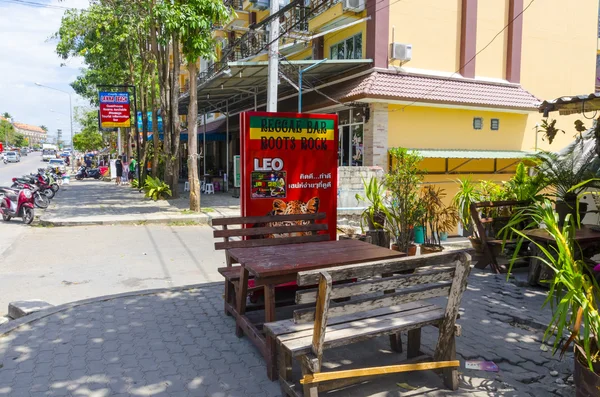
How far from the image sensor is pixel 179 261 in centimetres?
879

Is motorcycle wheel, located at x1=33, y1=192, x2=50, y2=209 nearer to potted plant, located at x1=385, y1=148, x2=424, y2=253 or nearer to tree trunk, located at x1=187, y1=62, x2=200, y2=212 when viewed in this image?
tree trunk, located at x1=187, y1=62, x2=200, y2=212

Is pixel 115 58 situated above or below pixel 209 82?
above

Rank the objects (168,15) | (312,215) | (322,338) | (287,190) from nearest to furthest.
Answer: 1. (322,338)
2. (312,215)
3. (287,190)
4. (168,15)

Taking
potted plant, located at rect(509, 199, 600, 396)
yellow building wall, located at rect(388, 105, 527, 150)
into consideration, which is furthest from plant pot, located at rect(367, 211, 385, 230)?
yellow building wall, located at rect(388, 105, 527, 150)

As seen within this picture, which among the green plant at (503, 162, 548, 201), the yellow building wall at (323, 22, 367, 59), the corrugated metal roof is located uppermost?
the yellow building wall at (323, 22, 367, 59)

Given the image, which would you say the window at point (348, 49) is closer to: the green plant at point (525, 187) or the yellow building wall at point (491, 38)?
the yellow building wall at point (491, 38)

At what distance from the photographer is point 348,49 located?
661 inches

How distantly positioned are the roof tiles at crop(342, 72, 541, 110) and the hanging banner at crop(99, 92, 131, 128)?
1399 centimetres

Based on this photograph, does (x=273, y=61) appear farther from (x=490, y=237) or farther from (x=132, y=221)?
(x=490, y=237)

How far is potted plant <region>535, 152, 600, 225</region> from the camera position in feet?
22.9

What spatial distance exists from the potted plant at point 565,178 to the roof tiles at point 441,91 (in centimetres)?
664

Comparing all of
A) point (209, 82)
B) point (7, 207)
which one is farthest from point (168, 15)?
point (7, 207)

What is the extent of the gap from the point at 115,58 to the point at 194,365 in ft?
82.5

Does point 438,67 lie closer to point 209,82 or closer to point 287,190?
point 209,82
